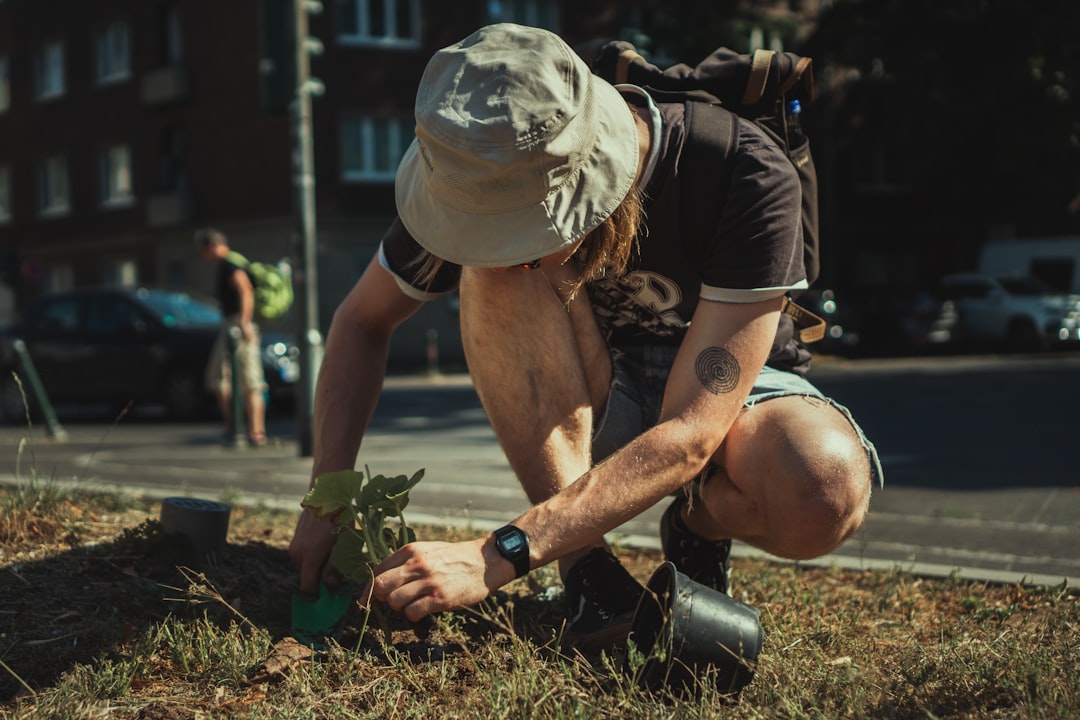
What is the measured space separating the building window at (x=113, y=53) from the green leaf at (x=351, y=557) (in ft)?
110

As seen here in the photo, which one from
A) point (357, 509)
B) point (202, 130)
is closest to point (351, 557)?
point (357, 509)

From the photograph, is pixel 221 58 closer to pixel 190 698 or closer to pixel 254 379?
pixel 254 379

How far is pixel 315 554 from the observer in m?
2.80

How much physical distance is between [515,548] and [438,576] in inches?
6.8

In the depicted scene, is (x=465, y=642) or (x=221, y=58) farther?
(x=221, y=58)

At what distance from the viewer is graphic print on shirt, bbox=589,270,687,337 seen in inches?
116

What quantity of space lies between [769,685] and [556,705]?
1.58 ft

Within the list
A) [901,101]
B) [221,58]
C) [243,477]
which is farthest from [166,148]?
[243,477]

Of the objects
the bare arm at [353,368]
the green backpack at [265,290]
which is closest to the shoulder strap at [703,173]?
the bare arm at [353,368]

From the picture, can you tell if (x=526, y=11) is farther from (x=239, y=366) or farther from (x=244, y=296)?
(x=239, y=366)

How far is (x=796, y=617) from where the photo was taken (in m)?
3.08

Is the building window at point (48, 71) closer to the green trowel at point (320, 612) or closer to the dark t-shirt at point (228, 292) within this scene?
the dark t-shirt at point (228, 292)

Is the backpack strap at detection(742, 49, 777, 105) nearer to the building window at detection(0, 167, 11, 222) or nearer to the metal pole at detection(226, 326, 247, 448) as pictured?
the metal pole at detection(226, 326, 247, 448)

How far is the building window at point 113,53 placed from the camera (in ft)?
109
